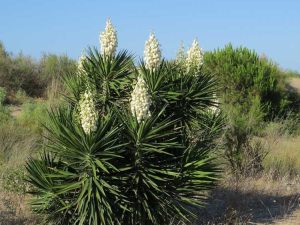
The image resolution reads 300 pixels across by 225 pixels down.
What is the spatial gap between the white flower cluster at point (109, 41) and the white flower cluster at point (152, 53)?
357 millimetres

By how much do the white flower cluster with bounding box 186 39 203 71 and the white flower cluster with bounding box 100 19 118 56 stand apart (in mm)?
991

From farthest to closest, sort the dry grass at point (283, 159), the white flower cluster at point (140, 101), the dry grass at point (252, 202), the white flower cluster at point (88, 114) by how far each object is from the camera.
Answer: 1. the dry grass at point (283, 159)
2. the dry grass at point (252, 202)
3. the white flower cluster at point (140, 101)
4. the white flower cluster at point (88, 114)

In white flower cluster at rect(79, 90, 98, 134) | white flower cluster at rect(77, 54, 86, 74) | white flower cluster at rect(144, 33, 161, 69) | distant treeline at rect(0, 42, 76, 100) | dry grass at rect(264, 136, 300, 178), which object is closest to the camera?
white flower cluster at rect(79, 90, 98, 134)

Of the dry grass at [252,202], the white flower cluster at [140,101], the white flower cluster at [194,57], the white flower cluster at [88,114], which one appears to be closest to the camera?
the white flower cluster at [88,114]

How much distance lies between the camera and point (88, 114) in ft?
16.4

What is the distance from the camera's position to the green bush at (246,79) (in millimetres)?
16219

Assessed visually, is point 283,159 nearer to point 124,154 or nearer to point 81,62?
point 81,62

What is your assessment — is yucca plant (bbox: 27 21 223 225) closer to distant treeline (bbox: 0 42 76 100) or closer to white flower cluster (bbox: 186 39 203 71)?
white flower cluster (bbox: 186 39 203 71)

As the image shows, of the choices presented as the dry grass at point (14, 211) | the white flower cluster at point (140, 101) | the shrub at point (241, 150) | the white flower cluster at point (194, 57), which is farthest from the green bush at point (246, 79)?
the white flower cluster at point (140, 101)

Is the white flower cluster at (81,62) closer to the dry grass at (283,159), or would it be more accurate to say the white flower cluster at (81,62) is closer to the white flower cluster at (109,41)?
the white flower cluster at (109,41)

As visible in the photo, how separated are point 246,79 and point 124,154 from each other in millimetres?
11505

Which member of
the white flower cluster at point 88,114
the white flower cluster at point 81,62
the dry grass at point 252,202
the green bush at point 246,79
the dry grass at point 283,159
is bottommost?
the dry grass at point 252,202

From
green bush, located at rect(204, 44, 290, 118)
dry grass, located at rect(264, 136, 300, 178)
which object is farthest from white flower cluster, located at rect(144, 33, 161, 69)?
green bush, located at rect(204, 44, 290, 118)

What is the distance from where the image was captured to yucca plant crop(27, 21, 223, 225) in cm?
506
